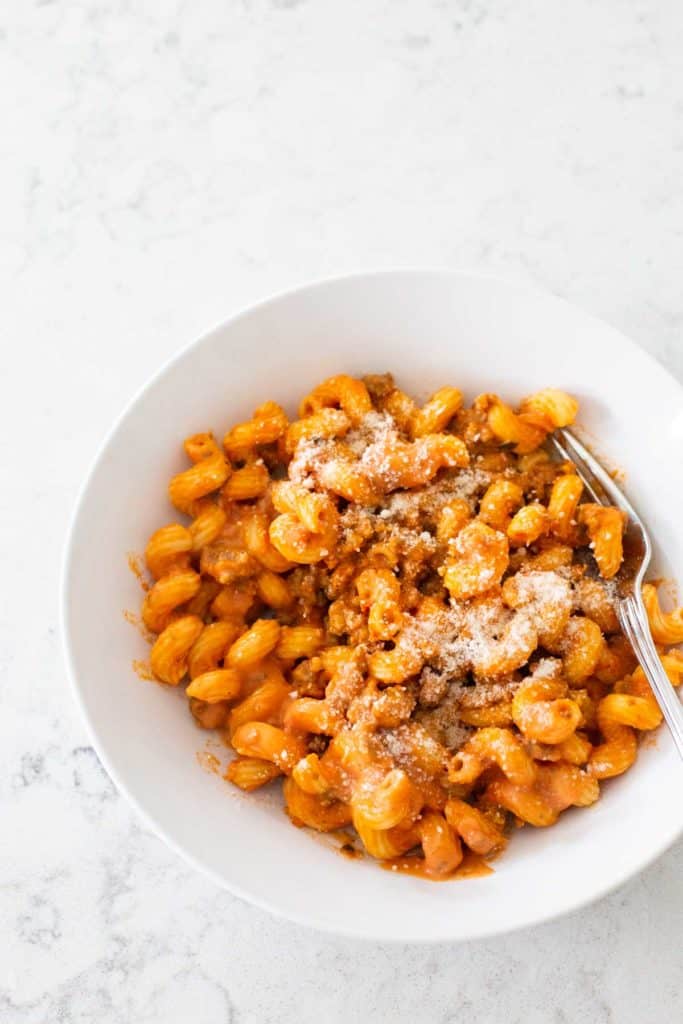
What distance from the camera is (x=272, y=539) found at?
1951 millimetres

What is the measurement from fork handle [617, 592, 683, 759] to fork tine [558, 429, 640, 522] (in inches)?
7.5

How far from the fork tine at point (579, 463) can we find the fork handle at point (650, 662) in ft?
0.72

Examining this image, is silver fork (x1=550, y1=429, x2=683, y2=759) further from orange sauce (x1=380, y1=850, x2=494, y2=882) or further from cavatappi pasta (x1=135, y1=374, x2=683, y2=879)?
orange sauce (x1=380, y1=850, x2=494, y2=882)

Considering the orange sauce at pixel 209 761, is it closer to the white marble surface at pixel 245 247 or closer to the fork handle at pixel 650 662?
the white marble surface at pixel 245 247

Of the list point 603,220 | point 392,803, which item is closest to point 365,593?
point 392,803

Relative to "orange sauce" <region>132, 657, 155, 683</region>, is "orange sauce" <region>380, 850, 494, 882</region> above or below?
below

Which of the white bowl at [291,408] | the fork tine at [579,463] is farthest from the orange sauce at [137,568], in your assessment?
the fork tine at [579,463]

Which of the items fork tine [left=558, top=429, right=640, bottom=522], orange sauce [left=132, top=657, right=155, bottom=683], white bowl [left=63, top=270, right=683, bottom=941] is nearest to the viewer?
white bowl [left=63, top=270, right=683, bottom=941]

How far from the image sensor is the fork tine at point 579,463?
210cm

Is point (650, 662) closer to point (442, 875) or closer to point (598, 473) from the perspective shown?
point (598, 473)

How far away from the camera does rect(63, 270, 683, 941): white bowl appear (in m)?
1.83

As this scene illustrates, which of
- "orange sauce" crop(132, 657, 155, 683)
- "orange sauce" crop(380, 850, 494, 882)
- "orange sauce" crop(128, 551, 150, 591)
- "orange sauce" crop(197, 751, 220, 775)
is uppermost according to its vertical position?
"orange sauce" crop(128, 551, 150, 591)

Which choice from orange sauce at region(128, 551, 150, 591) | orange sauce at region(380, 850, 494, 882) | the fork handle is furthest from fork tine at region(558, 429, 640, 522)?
orange sauce at region(128, 551, 150, 591)

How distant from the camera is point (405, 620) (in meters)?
1.91
